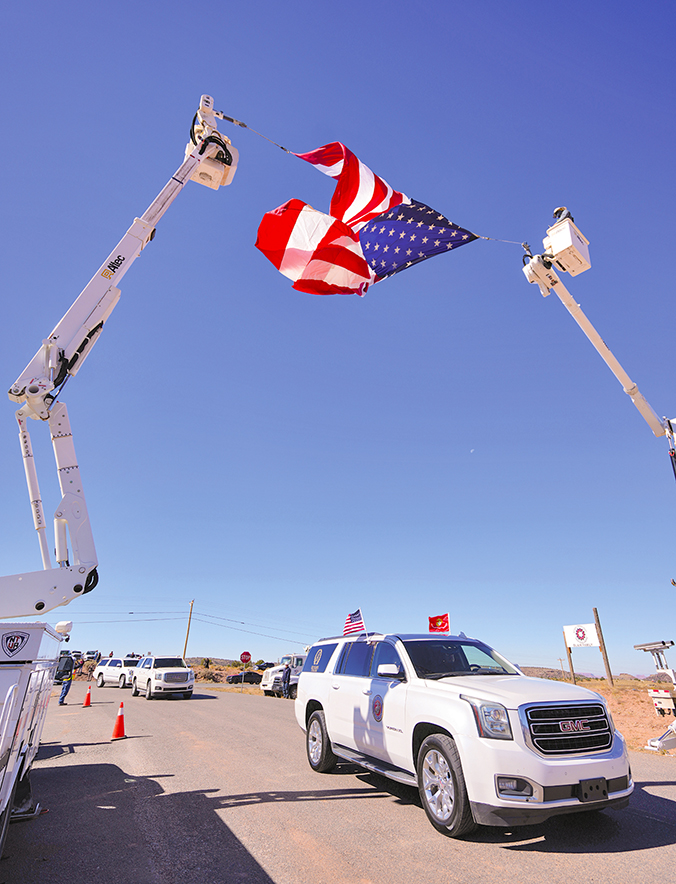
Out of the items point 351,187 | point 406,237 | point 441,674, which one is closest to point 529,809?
point 441,674

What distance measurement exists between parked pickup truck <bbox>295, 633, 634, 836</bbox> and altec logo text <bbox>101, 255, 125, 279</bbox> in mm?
6711

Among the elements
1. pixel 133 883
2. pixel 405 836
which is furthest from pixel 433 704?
pixel 133 883

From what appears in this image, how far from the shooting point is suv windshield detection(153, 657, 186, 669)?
26.2m

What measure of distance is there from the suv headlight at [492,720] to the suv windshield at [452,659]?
109 centimetres

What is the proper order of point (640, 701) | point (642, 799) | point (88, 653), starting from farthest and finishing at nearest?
point (88, 653) → point (640, 701) → point (642, 799)

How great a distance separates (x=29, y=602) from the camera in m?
5.81

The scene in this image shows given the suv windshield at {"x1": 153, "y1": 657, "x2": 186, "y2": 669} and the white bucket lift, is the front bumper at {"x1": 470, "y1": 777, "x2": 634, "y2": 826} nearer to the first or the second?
the white bucket lift

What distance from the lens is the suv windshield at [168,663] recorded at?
26195mm

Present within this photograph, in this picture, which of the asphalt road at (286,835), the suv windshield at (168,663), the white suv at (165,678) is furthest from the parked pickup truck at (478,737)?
the suv windshield at (168,663)

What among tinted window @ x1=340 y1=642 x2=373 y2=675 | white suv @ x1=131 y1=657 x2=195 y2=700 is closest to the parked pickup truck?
tinted window @ x1=340 y1=642 x2=373 y2=675

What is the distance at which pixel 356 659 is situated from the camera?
780 cm

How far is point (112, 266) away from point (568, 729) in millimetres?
8405

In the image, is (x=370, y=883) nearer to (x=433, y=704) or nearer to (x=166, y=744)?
(x=433, y=704)

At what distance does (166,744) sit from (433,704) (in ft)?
25.8
